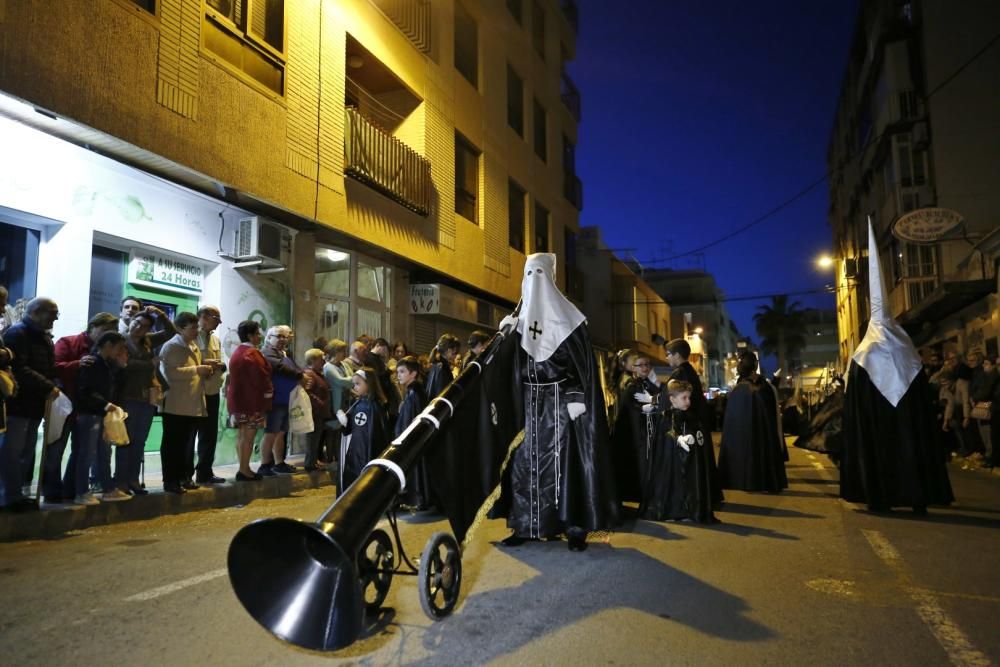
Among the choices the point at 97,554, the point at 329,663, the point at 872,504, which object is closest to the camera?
the point at 329,663

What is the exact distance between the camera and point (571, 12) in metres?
27.3

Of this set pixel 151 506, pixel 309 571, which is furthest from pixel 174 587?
pixel 151 506

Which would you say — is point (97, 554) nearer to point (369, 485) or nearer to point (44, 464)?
point (44, 464)

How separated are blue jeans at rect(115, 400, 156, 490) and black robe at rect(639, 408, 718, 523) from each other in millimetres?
5416

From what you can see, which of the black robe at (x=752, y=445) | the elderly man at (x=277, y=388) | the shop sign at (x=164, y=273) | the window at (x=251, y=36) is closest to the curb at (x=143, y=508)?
the elderly man at (x=277, y=388)

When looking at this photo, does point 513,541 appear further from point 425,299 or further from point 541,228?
point 541,228

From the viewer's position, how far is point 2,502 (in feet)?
20.1

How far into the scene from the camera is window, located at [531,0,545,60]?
23566mm

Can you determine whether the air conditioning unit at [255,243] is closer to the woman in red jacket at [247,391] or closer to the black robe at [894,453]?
the woman in red jacket at [247,391]

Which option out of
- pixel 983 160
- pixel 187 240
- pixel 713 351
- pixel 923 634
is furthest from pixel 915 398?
pixel 713 351

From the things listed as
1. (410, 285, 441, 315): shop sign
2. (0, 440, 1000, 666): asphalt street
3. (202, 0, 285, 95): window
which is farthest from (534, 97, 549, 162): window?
(0, 440, 1000, 666): asphalt street

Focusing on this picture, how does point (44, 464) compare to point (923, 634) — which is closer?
point (923, 634)

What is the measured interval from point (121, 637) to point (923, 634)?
4.09m

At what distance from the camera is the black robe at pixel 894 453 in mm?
7348
